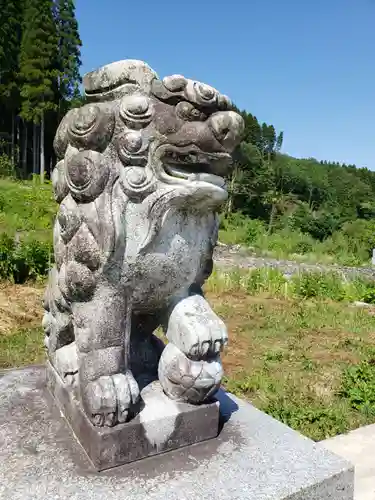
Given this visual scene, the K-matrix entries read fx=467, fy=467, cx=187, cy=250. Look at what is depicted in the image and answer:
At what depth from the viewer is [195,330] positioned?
170 centimetres

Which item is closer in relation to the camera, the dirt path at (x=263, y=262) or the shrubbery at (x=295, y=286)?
the shrubbery at (x=295, y=286)

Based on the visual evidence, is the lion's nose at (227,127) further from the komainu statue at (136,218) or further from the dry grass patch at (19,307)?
the dry grass patch at (19,307)

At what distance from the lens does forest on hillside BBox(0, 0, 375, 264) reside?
16891 mm

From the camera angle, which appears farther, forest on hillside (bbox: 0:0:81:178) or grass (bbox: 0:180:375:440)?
forest on hillside (bbox: 0:0:81:178)

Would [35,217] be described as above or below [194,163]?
below

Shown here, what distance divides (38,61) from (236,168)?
28.5 feet

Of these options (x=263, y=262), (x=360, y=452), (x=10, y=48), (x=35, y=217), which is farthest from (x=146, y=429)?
(x=10, y=48)

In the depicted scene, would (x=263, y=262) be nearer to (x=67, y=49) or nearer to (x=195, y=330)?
(x=195, y=330)

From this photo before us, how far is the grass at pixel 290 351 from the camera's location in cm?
339

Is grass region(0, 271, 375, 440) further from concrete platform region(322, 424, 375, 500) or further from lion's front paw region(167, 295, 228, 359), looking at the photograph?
lion's front paw region(167, 295, 228, 359)

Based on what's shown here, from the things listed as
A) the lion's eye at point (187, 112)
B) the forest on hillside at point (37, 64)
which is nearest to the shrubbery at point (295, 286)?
the lion's eye at point (187, 112)

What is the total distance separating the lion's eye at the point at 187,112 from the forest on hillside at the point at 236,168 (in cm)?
1253

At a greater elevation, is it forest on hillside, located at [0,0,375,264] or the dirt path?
forest on hillside, located at [0,0,375,264]

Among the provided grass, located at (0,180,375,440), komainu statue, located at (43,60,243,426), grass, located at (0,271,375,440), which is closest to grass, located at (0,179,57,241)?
grass, located at (0,180,375,440)
